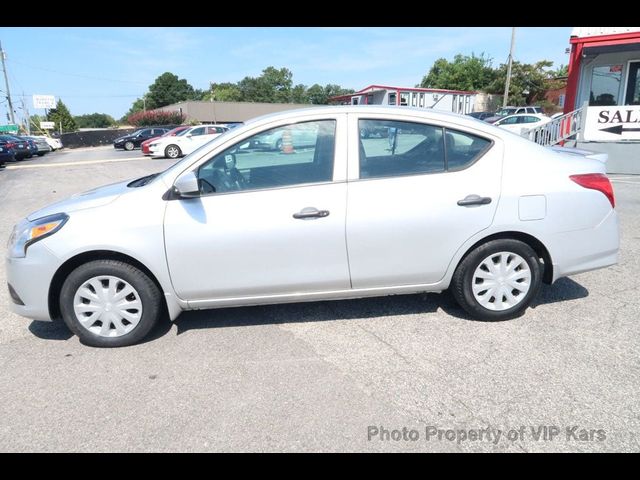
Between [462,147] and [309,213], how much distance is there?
4.32 ft

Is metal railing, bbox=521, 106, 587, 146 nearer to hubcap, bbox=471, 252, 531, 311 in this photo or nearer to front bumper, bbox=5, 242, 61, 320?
hubcap, bbox=471, 252, 531, 311

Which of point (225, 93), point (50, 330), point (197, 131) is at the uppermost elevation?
point (225, 93)

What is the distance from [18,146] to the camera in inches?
913

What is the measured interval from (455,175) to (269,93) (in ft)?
345

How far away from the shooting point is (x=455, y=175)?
334 cm

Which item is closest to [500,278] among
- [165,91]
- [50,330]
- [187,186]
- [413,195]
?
[413,195]

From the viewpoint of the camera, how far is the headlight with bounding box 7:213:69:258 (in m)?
3.15

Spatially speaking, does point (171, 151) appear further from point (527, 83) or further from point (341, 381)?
point (527, 83)

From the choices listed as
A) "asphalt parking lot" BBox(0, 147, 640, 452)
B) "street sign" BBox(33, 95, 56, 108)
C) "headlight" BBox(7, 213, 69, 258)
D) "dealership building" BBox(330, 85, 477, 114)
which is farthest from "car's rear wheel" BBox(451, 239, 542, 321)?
"street sign" BBox(33, 95, 56, 108)

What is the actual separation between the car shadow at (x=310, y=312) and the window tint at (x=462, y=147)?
125 centimetres

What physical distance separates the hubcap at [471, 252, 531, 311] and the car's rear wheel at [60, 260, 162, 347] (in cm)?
247

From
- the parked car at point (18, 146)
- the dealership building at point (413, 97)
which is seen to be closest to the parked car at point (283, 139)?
the parked car at point (18, 146)
